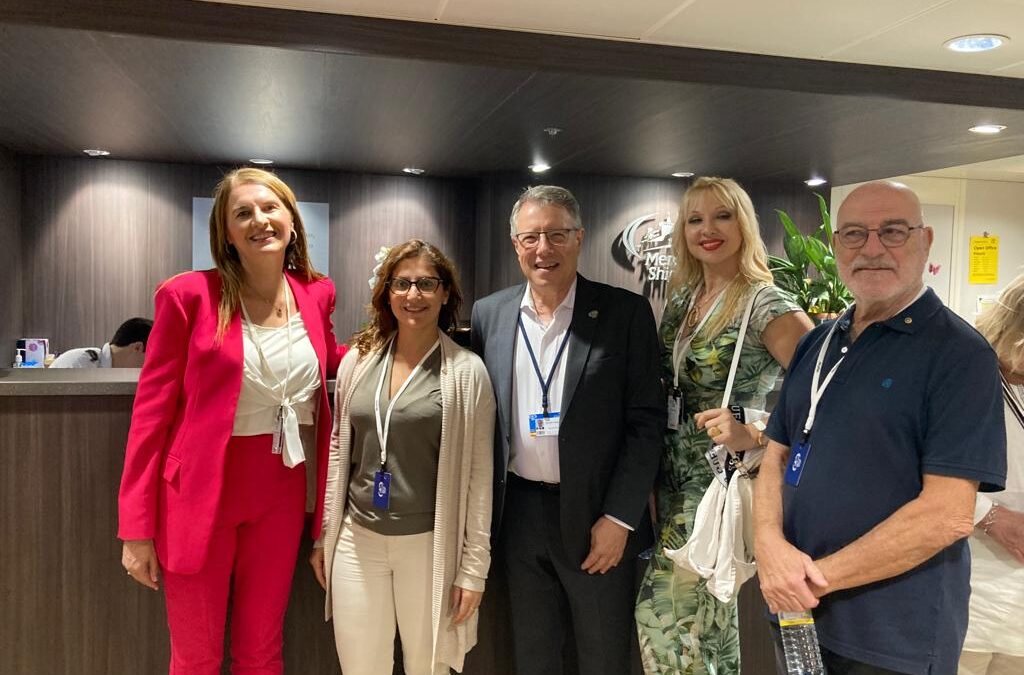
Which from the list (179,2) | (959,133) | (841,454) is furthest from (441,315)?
(959,133)

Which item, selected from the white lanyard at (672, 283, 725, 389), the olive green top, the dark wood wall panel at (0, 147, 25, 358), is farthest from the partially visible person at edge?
the dark wood wall panel at (0, 147, 25, 358)

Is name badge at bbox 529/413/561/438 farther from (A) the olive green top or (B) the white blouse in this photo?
(B) the white blouse

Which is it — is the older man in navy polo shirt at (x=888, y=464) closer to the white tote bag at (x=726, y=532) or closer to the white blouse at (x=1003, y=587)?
the white tote bag at (x=726, y=532)

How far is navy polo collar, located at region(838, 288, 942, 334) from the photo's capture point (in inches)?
57.4

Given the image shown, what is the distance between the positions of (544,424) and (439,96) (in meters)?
2.03

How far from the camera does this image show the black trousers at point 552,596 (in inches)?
76.9

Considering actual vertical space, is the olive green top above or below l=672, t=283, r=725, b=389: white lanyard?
below

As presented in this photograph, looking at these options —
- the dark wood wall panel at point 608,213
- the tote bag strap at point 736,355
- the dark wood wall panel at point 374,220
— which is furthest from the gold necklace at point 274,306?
the dark wood wall panel at point 374,220

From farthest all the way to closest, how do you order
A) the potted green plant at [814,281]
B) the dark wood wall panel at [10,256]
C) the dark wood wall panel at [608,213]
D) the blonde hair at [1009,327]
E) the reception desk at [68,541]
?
1. the dark wood wall panel at [608,213]
2. the dark wood wall panel at [10,256]
3. the potted green plant at [814,281]
4. the reception desk at [68,541]
5. the blonde hair at [1009,327]

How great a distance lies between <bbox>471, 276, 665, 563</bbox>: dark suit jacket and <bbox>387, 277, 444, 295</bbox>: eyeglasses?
0.25 meters

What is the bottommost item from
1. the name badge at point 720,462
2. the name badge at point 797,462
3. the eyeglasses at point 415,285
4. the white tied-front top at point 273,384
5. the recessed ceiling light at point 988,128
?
the name badge at point 720,462

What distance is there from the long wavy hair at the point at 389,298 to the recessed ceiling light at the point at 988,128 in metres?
3.18

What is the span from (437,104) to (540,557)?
239 centimetres

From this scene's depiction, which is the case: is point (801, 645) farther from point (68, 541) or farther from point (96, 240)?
point (96, 240)
